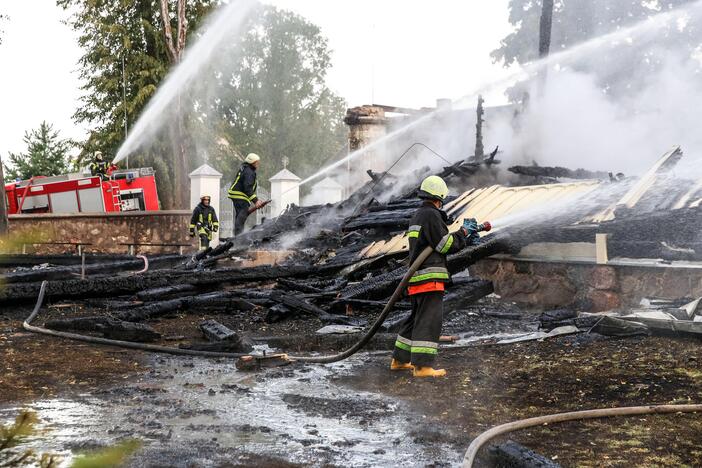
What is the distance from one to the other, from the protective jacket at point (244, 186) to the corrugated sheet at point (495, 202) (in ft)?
11.3

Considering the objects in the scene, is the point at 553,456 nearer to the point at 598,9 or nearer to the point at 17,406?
the point at 17,406

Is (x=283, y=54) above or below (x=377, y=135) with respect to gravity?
above

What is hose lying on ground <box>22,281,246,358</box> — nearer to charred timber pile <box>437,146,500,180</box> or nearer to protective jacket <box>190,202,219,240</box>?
protective jacket <box>190,202,219,240</box>

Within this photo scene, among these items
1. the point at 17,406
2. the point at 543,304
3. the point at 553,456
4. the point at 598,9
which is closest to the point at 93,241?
the point at 543,304

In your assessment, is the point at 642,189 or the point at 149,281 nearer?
the point at 642,189

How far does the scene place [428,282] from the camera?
6270 millimetres

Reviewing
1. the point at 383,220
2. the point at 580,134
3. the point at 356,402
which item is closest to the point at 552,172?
the point at 383,220

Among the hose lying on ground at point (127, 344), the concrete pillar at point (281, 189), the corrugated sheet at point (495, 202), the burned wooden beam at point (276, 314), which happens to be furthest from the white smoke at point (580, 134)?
the hose lying on ground at point (127, 344)

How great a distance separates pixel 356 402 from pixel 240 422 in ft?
3.31

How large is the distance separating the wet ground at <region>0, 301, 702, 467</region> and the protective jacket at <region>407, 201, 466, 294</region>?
825 mm

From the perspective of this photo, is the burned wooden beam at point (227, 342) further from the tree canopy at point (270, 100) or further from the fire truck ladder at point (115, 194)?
the tree canopy at point (270, 100)

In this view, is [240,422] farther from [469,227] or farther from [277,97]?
[277,97]

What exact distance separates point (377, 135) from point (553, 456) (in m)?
18.9

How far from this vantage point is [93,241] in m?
18.8
